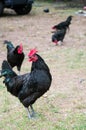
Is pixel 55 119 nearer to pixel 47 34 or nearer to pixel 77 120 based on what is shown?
pixel 77 120

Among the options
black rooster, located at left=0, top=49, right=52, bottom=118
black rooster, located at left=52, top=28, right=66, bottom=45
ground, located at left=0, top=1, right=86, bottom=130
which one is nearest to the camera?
black rooster, located at left=0, top=49, right=52, bottom=118

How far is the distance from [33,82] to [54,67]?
3689 mm

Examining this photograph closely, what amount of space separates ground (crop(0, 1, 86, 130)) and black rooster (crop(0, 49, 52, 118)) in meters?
0.45

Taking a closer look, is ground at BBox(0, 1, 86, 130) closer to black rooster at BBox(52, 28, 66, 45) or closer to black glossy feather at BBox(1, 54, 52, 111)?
black rooster at BBox(52, 28, 66, 45)

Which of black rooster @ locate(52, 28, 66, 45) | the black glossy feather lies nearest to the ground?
black rooster @ locate(52, 28, 66, 45)

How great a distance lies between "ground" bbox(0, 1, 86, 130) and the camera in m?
6.46

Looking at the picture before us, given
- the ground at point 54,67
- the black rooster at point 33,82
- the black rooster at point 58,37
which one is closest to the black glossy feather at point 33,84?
the black rooster at point 33,82

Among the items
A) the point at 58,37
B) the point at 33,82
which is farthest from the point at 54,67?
the point at 33,82

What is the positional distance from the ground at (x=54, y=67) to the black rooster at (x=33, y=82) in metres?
0.45

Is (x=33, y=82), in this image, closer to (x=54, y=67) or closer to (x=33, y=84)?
(x=33, y=84)

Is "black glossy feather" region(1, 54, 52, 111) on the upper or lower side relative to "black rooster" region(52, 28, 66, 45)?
upper

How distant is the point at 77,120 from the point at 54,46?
250 inches

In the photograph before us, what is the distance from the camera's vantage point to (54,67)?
31.9ft

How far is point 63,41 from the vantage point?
43.3 ft
